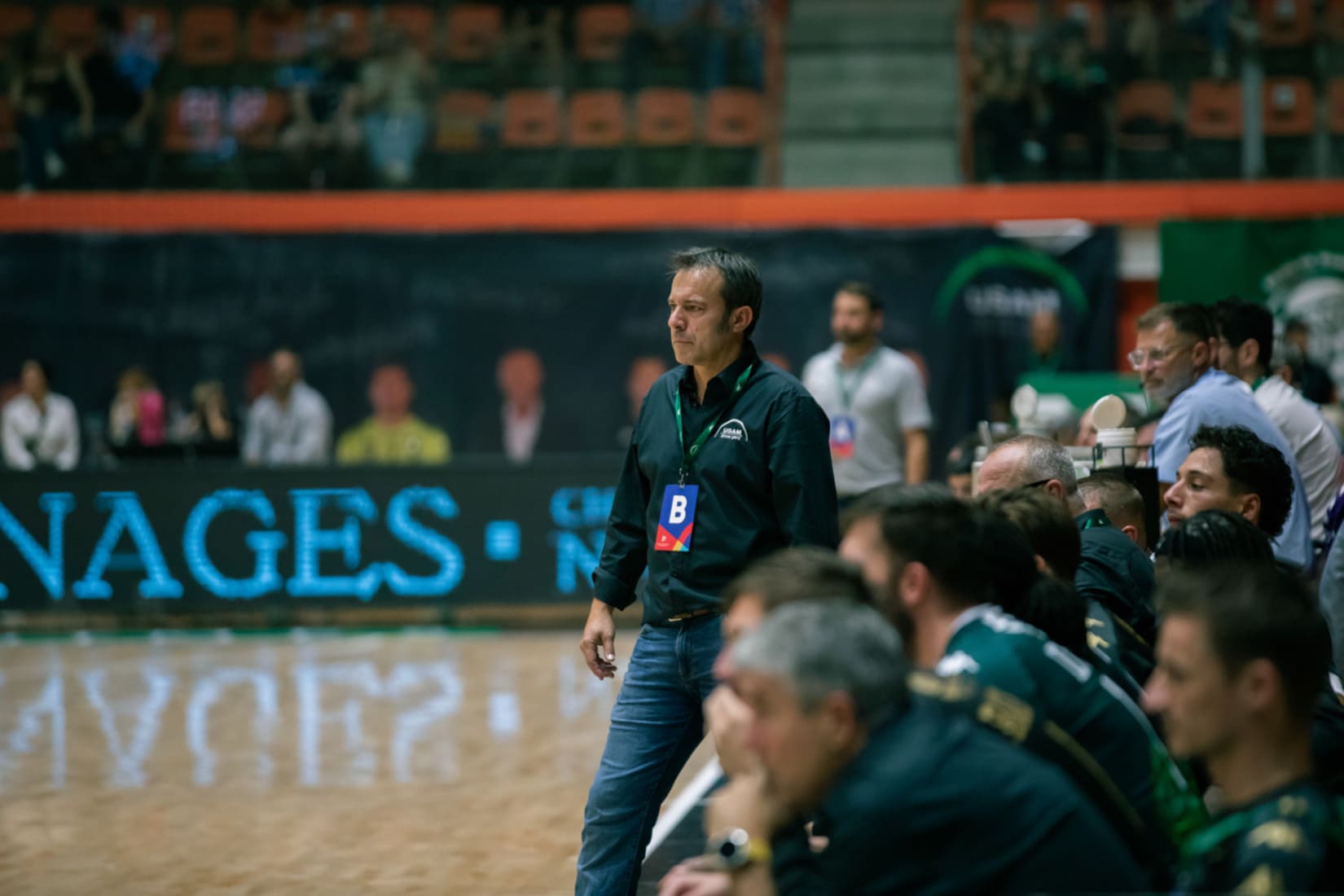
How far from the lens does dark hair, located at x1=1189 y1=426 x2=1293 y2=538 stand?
4750 millimetres

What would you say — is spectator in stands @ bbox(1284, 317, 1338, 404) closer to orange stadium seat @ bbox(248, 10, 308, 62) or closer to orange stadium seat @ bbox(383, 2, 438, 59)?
orange stadium seat @ bbox(383, 2, 438, 59)

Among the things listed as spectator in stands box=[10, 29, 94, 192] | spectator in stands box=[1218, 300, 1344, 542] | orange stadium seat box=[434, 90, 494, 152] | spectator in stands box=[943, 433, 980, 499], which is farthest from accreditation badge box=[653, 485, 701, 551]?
spectator in stands box=[10, 29, 94, 192]

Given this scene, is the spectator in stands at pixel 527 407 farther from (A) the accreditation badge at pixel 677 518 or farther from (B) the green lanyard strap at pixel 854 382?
(A) the accreditation badge at pixel 677 518

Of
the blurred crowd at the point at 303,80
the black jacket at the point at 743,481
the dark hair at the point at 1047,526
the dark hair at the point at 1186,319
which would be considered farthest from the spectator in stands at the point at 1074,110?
the dark hair at the point at 1047,526

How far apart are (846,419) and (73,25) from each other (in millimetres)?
12641

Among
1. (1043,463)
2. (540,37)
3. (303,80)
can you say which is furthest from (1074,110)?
Answer: (1043,463)

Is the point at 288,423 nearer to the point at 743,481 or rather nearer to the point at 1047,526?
the point at 743,481

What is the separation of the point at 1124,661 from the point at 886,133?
14518mm

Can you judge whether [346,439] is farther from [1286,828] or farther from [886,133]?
[1286,828]

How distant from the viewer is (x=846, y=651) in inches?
95.3

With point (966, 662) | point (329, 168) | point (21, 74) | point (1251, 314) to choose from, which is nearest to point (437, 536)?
point (329, 168)

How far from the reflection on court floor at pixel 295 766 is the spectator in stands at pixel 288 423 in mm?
2737

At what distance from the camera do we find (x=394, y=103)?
672 inches

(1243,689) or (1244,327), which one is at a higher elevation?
(1244,327)
